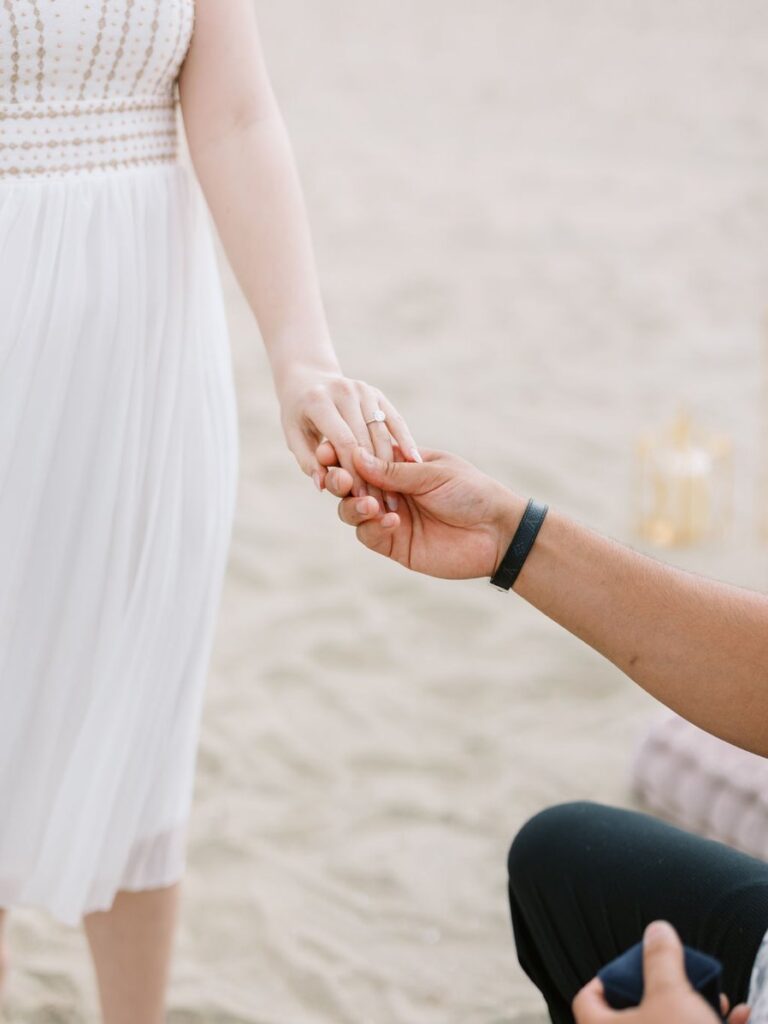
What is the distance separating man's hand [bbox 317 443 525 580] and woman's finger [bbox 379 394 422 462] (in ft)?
0.04

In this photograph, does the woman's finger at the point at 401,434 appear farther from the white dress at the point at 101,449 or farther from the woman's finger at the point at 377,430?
the white dress at the point at 101,449

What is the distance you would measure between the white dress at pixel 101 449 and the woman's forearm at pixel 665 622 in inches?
17.4

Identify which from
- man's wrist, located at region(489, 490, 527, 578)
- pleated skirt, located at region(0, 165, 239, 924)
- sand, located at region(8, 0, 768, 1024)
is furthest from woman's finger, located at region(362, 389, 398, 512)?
sand, located at region(8, 0, 768, 1024)

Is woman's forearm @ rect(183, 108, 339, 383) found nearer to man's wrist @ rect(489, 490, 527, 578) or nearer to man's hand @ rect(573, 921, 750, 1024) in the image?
man's wrist @ rect(489, 490, 527, 578)

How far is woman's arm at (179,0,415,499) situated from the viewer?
1.55m

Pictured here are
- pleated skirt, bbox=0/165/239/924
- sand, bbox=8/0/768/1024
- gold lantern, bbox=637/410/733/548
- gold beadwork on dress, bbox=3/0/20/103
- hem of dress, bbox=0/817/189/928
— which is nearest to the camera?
gold beadwork on dress, bbox=3/0/20/103

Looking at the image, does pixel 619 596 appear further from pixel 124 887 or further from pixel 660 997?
pixel 124 887

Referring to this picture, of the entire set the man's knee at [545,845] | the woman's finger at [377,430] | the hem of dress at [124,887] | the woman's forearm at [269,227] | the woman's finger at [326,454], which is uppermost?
the woman's forearm at [269,227]

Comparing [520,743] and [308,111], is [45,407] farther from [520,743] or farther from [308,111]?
[308,111]

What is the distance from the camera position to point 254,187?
1597 mm

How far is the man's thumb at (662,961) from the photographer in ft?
3.36

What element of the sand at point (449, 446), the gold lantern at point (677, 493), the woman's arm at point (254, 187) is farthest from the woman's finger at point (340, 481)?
the gold lantern at point (677, 493)

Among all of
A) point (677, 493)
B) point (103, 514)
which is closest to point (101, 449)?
point (103, 514)

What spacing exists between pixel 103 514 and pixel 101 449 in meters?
0.07
